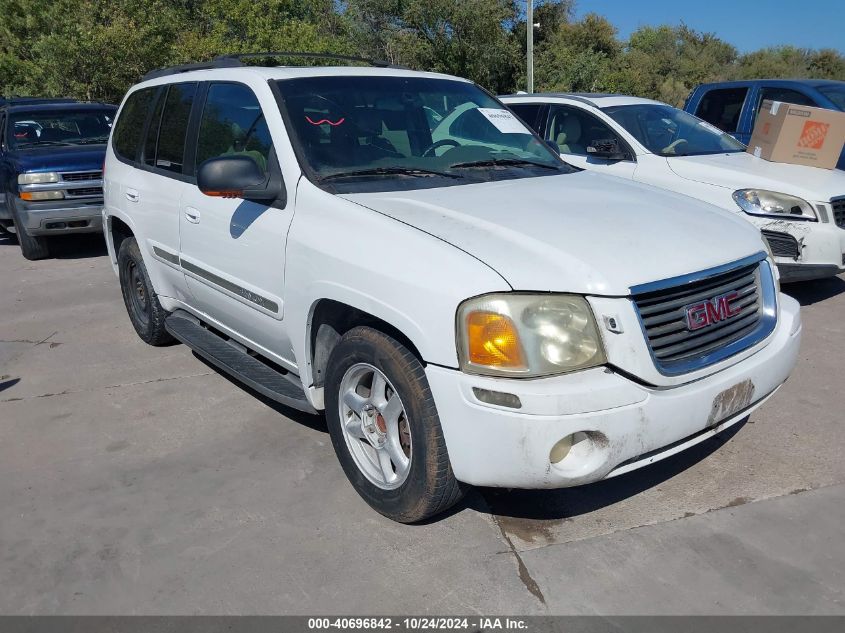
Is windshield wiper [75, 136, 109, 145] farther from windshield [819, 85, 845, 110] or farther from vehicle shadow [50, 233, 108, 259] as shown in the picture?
windshield [819, 85, 845, 110]

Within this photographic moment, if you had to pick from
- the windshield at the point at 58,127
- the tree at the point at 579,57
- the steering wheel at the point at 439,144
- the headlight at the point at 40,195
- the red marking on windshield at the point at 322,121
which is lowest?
the tree at the point at 579,57

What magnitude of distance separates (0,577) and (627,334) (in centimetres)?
263

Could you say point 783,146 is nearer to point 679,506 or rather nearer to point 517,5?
point 679,506

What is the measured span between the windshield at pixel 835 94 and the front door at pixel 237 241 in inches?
304

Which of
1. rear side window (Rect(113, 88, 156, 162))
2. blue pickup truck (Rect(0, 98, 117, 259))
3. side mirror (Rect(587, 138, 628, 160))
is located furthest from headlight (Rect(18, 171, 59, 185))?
side mirror (Rect(587, 138, 628, 160))

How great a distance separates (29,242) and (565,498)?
819cm

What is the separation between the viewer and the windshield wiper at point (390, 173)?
12.1ft

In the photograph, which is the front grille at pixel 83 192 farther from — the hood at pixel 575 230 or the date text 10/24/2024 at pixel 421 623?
the date text 10/24/2024 at pixel 421 623

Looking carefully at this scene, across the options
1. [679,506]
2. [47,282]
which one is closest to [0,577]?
[679,506]

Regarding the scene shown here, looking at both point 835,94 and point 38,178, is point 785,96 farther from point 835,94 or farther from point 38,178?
point 38,178

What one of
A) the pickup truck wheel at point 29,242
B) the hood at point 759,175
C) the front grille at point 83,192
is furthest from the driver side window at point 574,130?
the pickup truck wheel at point 29,242

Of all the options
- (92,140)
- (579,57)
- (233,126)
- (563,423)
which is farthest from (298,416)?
(579,57)

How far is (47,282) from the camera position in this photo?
8492 mm

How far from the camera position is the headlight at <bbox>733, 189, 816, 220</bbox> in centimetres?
627
